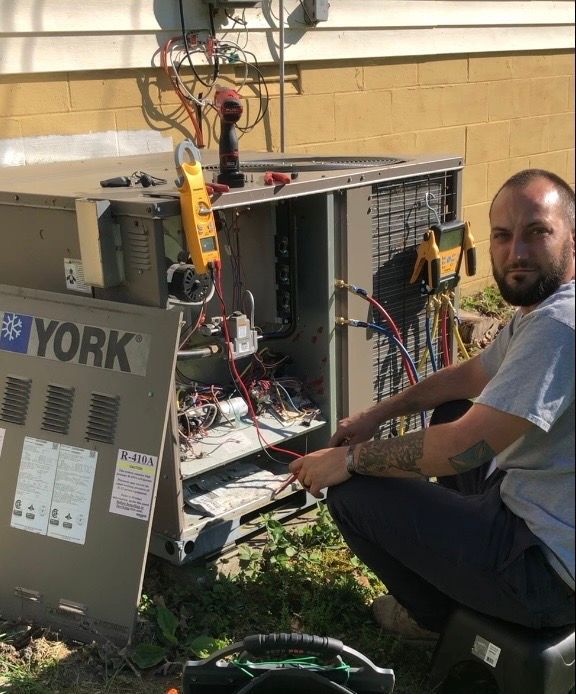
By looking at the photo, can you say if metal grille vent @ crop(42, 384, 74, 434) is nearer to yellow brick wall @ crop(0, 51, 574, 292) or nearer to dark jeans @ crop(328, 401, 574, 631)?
dark jeans @ crop(328, 401, 574, 631)

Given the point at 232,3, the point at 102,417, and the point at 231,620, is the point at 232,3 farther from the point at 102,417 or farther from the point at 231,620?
the point at 231,620

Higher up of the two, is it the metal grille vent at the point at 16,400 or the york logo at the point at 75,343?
the york logo at the point at 75,343

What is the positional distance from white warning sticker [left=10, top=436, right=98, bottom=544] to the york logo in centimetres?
27

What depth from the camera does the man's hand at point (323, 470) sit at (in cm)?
237

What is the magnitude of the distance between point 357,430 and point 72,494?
3.02 ft

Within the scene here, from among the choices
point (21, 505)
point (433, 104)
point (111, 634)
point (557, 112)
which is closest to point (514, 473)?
point (111, 634)

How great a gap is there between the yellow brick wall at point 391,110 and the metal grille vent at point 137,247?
4.79 feet

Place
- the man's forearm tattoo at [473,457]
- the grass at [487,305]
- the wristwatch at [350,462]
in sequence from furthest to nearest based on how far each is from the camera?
the grass at [487,305] → the wristwatch at [350,462] → the man's forearm tattoo at [473,457]

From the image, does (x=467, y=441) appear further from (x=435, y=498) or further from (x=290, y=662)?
(x=290, y=662)

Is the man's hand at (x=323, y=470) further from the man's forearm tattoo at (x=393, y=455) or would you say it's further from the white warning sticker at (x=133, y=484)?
the white warning sticker at (x=133, y=484)

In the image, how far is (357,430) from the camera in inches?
107

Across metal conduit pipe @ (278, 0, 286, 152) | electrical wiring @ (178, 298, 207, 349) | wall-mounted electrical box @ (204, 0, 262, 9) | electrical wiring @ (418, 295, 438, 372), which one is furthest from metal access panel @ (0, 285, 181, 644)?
metal conduit pipe @ (278, 0, 286, 152)

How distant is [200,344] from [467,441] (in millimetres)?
1197

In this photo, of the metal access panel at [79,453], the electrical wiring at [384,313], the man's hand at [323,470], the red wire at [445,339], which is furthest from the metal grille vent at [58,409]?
the red wire at [445,339]
